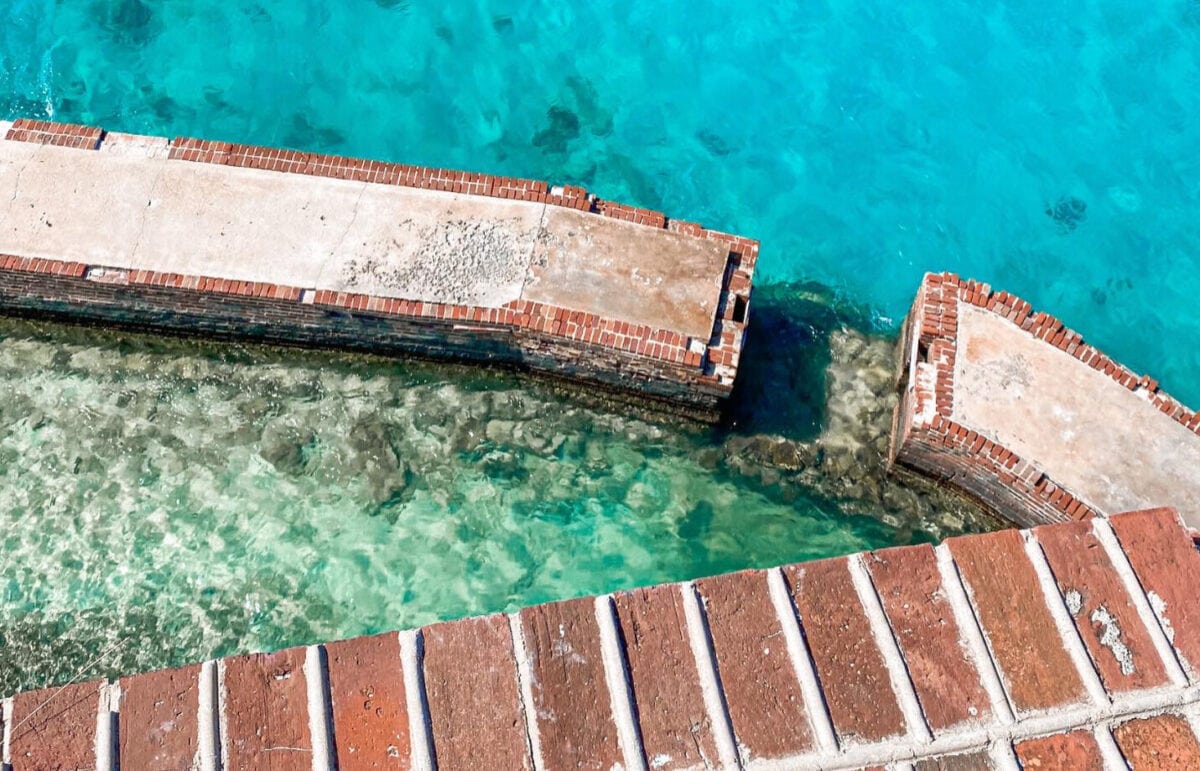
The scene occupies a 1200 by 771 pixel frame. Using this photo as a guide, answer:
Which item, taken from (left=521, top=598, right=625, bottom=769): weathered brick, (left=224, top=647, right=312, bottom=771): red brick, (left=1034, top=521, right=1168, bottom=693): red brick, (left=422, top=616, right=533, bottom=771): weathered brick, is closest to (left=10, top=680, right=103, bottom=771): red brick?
(left=224, top=647, right=312, bottom=771): red brick

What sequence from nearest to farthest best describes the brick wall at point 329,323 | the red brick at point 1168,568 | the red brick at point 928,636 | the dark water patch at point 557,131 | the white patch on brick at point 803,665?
the white patch on brick at point 803,665, the red brick at point 928,636, the red brick at point 1168,568, the brick wall at point 329,323, the dark water patch at point 557,131

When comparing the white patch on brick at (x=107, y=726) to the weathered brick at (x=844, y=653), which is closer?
the white patch on brick at (x=107, y=726)

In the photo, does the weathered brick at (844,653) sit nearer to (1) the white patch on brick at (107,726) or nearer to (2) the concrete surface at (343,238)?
(2) the concrete surface at (343,238)

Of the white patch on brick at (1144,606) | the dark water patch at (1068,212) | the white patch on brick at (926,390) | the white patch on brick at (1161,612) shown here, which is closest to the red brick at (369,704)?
the white patch on brick at (1144,606)

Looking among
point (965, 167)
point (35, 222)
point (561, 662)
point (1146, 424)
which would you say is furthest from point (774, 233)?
point (35, 222)

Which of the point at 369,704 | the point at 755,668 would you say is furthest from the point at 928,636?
the point at 369,704

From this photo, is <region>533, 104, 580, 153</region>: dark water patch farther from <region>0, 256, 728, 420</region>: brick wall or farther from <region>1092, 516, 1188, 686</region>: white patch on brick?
<region>1092, 516, 1188, 686</region>: white patch on brick
